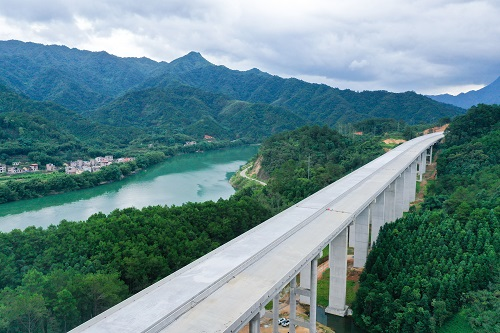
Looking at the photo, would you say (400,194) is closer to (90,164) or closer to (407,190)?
(407,190)

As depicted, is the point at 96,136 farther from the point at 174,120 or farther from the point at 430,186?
the point at 430,186

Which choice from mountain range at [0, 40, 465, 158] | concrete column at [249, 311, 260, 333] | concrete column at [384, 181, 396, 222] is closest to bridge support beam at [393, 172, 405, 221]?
concrete column at [384, 181, 396, 222]

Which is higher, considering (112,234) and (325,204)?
(325,204)

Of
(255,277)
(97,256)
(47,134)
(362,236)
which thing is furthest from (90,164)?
(255,277)

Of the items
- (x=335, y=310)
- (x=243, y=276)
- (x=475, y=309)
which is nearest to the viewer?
(x=243, y=276)

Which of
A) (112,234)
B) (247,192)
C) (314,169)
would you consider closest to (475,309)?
(112,234)

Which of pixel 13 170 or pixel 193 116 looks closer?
pixel 13 170
